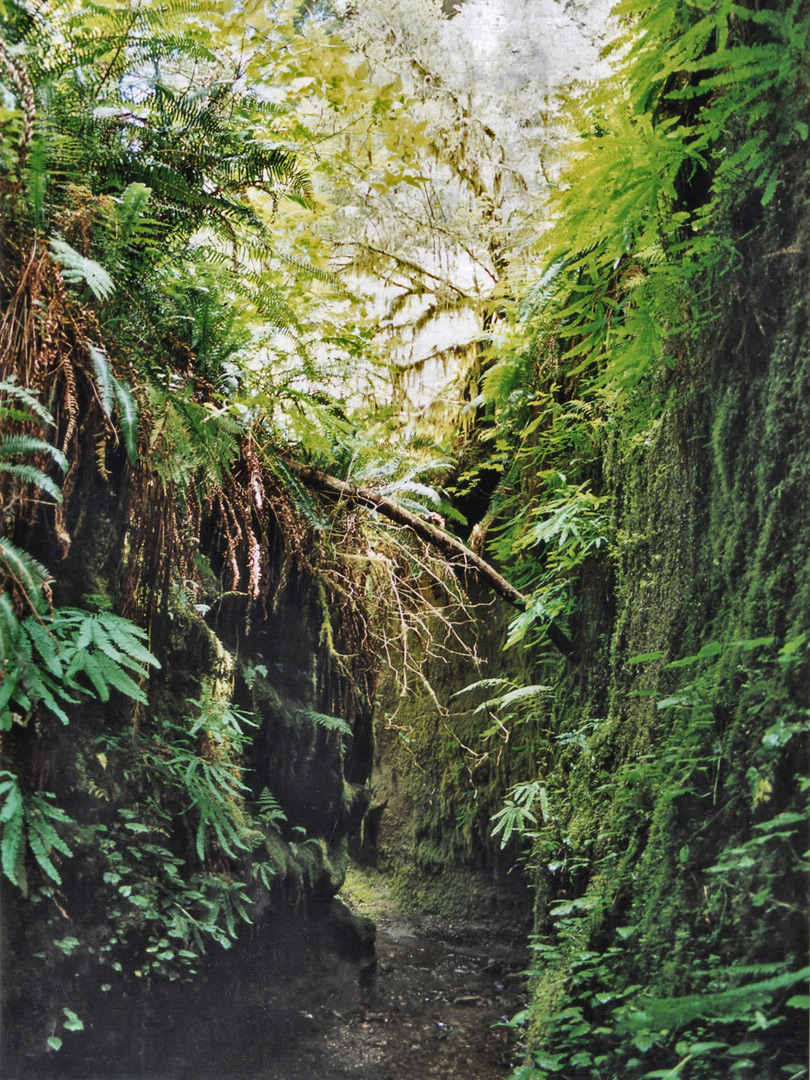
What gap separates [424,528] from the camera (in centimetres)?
316

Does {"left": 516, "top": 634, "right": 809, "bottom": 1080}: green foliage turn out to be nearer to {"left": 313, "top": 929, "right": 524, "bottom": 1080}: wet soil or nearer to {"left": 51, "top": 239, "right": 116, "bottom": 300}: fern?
{"left": 313, "top": 929, "right": 524, "bottom": 1080}: wet soil

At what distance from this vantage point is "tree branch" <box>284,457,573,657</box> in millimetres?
2965

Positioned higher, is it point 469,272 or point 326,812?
point 469,272

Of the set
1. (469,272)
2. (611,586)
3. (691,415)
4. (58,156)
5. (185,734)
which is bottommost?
(185,734)

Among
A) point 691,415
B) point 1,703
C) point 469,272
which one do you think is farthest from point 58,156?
point 469,272

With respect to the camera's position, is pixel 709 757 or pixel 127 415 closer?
pixel 709 757

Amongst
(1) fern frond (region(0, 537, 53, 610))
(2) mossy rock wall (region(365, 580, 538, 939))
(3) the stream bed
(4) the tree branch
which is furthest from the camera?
(2) mossy rock wall (region(365, 580, 538, 939))

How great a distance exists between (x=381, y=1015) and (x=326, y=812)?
32.0 inches

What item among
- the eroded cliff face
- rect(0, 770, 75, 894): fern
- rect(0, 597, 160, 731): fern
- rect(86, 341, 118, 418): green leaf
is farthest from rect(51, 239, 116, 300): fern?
rect(0, 770, 75, 894): fern

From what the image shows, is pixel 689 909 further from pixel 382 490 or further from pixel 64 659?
pixel 382 490

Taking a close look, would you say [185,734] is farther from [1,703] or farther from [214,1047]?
[214,1047]

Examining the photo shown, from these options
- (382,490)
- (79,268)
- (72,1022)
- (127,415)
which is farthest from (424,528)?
(72,1022)

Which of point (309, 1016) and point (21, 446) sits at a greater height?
point (21, 446)

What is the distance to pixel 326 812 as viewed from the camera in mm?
3029
